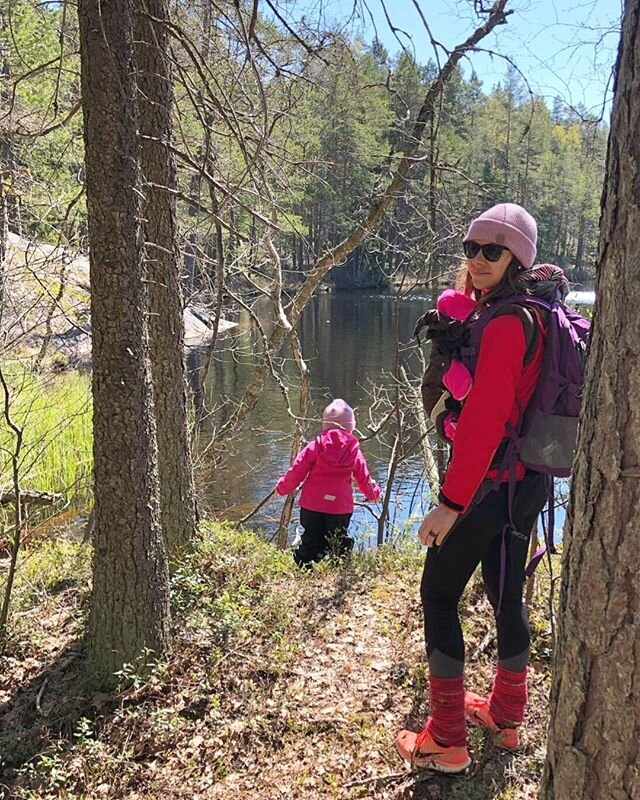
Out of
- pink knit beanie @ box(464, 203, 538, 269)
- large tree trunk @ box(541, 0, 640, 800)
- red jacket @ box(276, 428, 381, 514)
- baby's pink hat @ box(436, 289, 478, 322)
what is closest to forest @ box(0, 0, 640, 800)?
large tree trunk @ box(541, 0, 640, 800)

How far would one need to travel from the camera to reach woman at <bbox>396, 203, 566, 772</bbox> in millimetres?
1924

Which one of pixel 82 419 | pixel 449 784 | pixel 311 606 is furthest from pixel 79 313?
pixel 449 784

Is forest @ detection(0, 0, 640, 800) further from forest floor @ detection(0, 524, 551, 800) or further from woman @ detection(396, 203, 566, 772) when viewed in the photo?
woman @ detection(396, 203, 566, 772)

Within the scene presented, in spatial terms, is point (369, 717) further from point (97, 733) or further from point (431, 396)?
point (431, 396)

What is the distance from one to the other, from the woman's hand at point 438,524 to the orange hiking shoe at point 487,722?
934mm

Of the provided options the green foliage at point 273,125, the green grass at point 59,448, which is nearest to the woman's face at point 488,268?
the green foliage at point 273,125

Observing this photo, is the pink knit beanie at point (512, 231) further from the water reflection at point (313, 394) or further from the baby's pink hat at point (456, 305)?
the water reflection at point (313, 394)

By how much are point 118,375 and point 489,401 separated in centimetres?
165

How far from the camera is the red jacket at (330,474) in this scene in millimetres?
5094

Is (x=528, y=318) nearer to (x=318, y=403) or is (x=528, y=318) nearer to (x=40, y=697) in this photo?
(x=40, y=697)

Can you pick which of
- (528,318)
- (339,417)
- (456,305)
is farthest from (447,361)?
(339,417)

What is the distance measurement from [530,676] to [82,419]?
799 cm

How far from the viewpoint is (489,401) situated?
1917mm

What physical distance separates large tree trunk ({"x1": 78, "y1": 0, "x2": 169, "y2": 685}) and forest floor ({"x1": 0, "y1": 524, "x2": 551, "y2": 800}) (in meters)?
0.22
